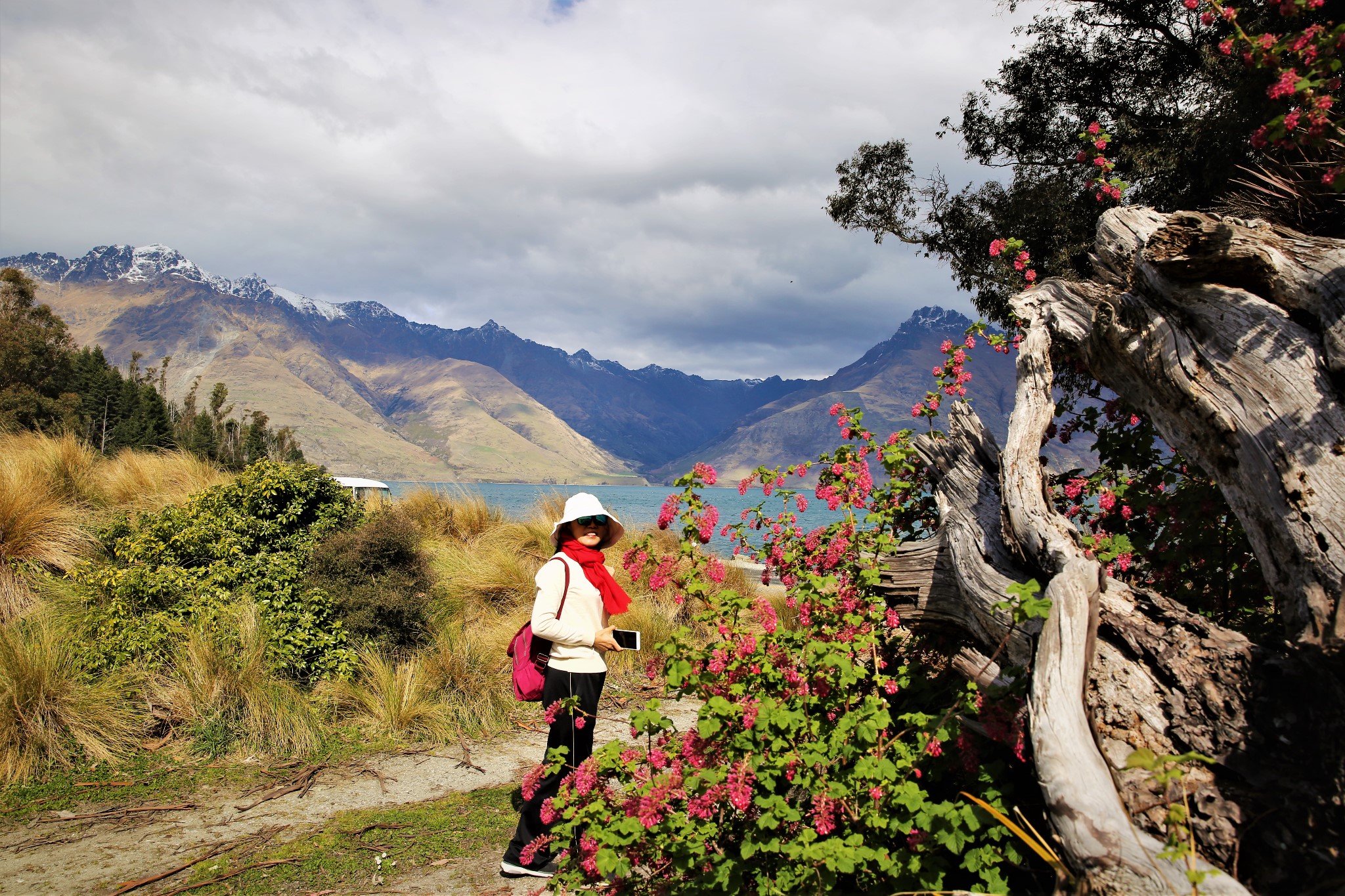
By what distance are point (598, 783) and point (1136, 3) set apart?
13659 millimetres

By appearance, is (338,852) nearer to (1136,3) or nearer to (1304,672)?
(1304,672)

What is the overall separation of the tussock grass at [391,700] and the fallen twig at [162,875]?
5.90ft

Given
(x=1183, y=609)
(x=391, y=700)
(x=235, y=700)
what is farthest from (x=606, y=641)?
(x=235, y=700)

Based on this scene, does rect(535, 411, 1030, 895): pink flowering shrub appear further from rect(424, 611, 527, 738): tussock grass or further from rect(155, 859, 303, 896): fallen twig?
rect(424, 611, 527, 738): tussock grass

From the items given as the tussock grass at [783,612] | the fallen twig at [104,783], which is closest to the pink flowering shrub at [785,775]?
the fallen twig at [104,783]

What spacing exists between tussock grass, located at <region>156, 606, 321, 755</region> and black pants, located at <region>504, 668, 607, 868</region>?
2451 millimetres

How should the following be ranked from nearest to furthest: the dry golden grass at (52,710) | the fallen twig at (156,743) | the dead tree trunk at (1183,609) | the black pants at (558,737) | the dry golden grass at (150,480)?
1. the dead tree trunk at (1183,609)
2. the black pants at (558,737)
3. the dry golden grass at (52,710)
4. the fallen twig at (156,743)
5. the dry golden grass at (150,480)

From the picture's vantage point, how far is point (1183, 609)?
2617 millimetres

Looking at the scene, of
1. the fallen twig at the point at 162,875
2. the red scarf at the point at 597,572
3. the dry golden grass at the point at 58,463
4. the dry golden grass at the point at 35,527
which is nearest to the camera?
the fallen twig at the point at 162,875

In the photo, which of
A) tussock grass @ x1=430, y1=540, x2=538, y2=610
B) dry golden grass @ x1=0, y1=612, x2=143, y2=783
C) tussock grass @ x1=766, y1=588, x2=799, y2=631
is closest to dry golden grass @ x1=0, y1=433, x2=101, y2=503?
dry golden grass @ x1=0, y1=612, x2=143, y2=783

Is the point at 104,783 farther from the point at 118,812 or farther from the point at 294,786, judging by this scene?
the point at 294,786

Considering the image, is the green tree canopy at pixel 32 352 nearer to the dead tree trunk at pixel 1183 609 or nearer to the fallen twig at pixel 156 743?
the fallen twig at pixel 156 743

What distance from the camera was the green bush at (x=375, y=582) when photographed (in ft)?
20.9

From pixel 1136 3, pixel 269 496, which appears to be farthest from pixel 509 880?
pixel 1136 3
